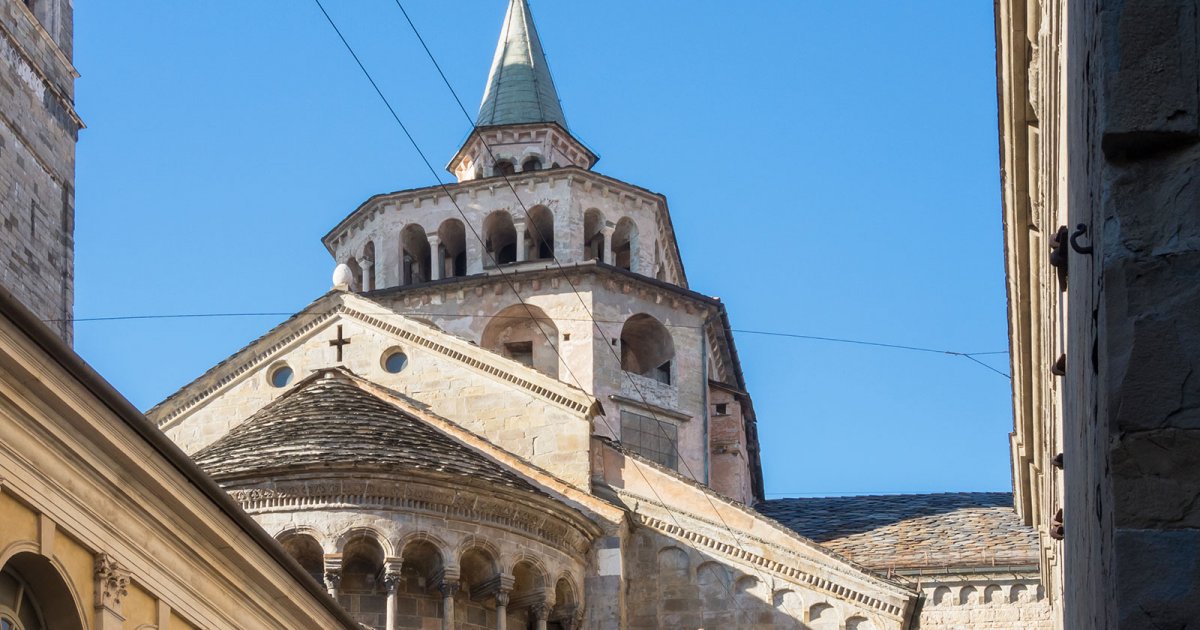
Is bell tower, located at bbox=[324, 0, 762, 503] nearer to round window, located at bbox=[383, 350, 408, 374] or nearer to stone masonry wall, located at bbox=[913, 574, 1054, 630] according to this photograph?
round window, located at bbox=[383, 350, 408, 374]

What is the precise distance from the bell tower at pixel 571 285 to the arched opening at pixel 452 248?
0.08 ft

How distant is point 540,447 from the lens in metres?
25.9

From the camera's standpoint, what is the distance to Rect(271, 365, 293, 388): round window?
2720cm

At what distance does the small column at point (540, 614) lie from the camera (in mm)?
23047

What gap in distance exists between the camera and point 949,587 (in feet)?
87.0

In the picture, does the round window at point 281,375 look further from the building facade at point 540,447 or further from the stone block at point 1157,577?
the stone block at point 1157,577

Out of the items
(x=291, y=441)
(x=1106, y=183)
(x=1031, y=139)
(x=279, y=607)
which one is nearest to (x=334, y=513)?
(x=291, y=441)

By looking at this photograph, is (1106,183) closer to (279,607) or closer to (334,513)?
(279,607)

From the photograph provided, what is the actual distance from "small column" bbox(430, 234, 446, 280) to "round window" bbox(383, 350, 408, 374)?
5.59 meters

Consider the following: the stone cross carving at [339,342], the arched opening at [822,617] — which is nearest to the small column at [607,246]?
the stone cross carving at [339,342]

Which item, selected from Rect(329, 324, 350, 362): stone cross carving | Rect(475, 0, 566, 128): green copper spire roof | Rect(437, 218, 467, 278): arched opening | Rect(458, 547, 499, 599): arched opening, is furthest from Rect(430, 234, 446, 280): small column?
Rect(458, 547, 499, 599): arched opening

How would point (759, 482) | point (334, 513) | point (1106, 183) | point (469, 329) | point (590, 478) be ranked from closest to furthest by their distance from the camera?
point (1106, 183), point (334, 513), point (590, 478), point (469, 329), point (759, 482)

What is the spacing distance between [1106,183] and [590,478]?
70.6ft

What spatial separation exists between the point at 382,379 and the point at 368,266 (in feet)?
A: 23.4
